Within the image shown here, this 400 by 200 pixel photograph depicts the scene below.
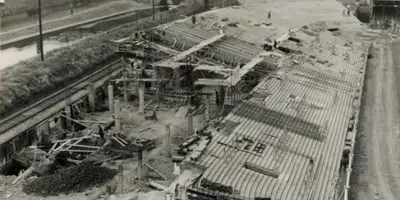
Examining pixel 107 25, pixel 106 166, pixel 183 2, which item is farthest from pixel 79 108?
pixel 183 2

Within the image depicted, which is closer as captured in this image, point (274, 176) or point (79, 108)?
point (274, 176)

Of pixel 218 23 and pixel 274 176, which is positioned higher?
pixel 218 23

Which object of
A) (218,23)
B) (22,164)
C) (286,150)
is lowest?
(22,164)

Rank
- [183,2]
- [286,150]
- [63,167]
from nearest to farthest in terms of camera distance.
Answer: [286,150] → [63,167] → [183,2]

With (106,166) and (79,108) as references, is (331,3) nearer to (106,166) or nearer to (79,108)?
(79,108)

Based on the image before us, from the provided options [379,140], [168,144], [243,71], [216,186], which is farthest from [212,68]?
[216,186]

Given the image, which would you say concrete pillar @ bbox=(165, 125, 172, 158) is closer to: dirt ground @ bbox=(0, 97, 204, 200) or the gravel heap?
dirt ground @ bbox=(0, 97, 204, 200)

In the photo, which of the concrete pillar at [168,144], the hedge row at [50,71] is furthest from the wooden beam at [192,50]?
the hedge row at [50,71]
